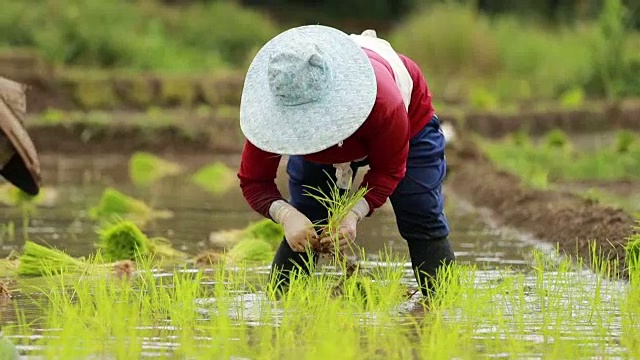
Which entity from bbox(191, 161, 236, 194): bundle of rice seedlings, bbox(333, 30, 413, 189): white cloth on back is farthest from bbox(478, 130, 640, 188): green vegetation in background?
bbox(333, 30, 413, 189): white cloth on back

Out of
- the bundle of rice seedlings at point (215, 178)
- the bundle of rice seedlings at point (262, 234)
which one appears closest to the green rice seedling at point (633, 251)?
the bundle of rice seedlings at point (262, 234)

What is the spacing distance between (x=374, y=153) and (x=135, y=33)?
16.7 metres

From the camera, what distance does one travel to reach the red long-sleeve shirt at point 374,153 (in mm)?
4391

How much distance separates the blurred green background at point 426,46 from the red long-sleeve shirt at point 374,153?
496 inches

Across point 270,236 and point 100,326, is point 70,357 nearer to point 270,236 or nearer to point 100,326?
point 100,326

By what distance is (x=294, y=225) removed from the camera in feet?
14.9

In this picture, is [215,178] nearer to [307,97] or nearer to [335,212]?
[335,212]

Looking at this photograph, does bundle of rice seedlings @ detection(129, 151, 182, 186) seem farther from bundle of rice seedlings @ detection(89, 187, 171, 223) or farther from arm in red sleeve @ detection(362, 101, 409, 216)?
arm in red sleeve @ detection(362, 101, 409, 216)

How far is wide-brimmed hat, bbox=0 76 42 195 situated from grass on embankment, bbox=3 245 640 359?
1232 millimetres

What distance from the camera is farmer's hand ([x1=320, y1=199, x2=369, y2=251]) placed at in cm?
450

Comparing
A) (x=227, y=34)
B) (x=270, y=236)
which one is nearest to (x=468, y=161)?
(x=270, y=236)

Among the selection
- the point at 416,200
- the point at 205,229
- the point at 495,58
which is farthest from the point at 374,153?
the point at 495,58

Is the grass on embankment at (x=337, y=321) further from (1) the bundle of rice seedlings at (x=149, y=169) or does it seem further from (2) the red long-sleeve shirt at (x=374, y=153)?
(1) the bundle of rice seedlings at (x=149, y=169)

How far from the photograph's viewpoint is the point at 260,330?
4250 mm
